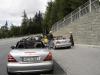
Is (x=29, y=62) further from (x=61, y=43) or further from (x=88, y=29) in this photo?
(x=88, y=29)

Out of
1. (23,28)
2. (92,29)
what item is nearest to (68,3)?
(92,29)

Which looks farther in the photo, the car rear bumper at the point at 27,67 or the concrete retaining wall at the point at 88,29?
the concrete retaining wall at the point at 88,29

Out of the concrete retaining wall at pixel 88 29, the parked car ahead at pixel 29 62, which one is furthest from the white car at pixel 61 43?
the parked car ahead at pixel 29 62

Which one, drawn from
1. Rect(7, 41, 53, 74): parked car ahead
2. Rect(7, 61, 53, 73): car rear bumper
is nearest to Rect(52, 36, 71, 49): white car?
Rect(7, 41, 53, 74): parked car ahead

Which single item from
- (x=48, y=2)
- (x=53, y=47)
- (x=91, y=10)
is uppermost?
(x=48, y=2)

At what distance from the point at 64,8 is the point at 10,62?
165 ft

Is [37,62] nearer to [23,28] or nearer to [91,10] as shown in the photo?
[91,10]

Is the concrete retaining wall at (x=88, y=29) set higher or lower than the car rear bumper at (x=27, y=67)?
higher

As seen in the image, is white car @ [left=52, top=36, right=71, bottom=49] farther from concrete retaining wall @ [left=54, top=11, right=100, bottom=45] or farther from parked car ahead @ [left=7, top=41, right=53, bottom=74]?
parked car ahead @ [left=7, top=41, right=53, bottom=74]

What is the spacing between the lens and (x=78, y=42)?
32.0 m

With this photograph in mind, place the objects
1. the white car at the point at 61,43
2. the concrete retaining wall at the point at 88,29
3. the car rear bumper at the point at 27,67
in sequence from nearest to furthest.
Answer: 1. the car rear bumper at the point at 27,67
2. the white car at the point at 61,43
3. the concrete retaining wall at the point at 88,29

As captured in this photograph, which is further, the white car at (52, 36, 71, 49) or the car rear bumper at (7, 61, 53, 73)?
the white car at (52, 36, 71, 49)

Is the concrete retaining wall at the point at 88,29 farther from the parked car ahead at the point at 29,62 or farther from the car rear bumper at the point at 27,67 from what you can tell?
the car rear bumper at the point at 27,67

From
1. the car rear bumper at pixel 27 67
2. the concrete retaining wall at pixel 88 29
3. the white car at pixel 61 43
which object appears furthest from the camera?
the concrete retaining wall at pixel 88 29
